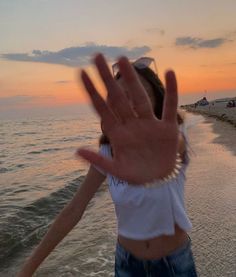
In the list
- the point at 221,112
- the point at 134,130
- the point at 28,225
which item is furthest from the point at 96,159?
the point at 221,112

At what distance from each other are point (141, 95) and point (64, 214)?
3.74ft

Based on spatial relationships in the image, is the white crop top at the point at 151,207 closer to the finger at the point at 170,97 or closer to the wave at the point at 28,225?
the finger at the point at 170,97

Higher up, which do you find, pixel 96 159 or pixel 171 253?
pixel 96 159

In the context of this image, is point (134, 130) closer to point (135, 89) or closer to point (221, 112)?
point (135, 89)

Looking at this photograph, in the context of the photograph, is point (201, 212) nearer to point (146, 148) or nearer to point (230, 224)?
point (230, 224)

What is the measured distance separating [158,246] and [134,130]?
976mm

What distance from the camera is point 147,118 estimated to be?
164 centimetres

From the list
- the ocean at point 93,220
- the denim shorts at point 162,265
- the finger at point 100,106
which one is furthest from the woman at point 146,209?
the ocean at point 93,220

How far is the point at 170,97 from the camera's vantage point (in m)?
1.60

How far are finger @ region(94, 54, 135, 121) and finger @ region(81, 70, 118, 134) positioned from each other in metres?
0.03

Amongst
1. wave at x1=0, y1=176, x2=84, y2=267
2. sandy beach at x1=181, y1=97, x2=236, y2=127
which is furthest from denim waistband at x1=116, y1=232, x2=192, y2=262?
sandy beach at x1=181, y1=97, x2=236, y2=127

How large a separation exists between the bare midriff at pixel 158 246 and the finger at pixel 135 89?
98cm

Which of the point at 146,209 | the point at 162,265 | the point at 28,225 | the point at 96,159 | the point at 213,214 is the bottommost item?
the point at 28,225

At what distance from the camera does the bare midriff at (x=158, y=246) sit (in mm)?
2385
